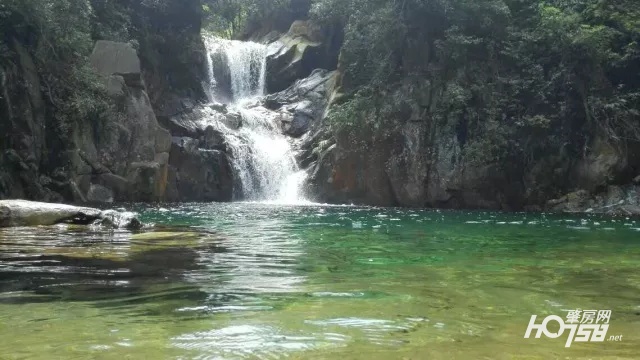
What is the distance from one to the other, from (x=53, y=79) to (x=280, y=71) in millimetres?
17639

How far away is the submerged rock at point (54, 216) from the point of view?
1080cm

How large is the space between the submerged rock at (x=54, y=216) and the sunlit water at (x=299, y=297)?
2.10m

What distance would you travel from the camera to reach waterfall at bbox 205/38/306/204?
28.4 meters

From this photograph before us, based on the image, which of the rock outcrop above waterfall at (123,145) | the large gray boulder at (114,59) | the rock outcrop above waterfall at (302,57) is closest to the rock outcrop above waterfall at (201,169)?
the rock outcrop above waterfall at (123,145)

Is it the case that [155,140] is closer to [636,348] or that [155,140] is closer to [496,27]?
[496,27]

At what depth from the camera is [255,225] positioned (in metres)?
12.5

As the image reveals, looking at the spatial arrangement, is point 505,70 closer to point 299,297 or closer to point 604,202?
point 604,202

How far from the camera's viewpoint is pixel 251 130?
101 ft

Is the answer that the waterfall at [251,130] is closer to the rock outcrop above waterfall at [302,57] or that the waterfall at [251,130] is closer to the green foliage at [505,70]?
the rock outcrop above waterfall at [302,57]

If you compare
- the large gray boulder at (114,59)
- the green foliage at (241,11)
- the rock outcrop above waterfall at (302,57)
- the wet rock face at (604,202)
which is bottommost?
the wet rock face at (604,202)

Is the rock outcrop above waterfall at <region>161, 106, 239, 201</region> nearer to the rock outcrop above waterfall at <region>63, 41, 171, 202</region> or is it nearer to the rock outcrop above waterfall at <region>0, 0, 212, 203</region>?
the rock outcrop above waterfall at <region>0, 0, 212, 203</region>

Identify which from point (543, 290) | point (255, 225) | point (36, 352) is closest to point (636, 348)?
point (543, 290)

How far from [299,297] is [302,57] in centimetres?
3351

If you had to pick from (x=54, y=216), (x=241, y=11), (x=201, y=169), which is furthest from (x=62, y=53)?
(x=241, y=11)
